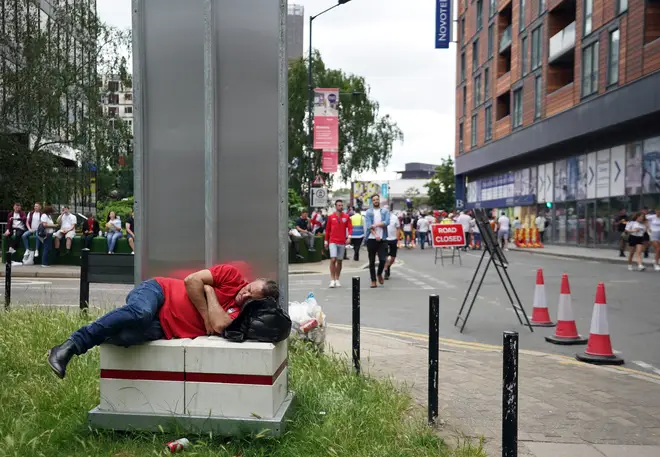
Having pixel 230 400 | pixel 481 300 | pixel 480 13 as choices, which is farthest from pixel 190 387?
pixel 480 13

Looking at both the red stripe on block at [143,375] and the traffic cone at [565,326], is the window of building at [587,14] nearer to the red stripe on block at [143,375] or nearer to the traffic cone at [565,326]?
the traffic cone at [565,326]

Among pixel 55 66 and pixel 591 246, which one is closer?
pixel 55 66

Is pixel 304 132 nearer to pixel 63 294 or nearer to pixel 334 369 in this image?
pixel 63 294

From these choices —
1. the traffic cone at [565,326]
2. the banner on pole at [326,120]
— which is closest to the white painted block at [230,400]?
the traffic cone at [565,326]

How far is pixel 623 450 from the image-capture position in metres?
4.42

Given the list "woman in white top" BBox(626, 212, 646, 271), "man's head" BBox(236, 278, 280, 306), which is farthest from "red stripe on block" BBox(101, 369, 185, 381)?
"woman in white top" BBox(626, 212, 646, 271)

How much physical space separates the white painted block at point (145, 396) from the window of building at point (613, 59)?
27133 millimetres

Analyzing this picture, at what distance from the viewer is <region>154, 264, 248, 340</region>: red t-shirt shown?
4.43m

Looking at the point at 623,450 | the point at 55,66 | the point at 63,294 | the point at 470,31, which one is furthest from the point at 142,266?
the point at 470,31

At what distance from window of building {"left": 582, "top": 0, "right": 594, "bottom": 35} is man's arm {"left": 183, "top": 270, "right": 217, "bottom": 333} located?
30.1 meters

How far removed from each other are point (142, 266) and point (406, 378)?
2773 mm

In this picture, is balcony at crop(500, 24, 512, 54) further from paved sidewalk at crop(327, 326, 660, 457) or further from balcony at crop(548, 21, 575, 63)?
paved sidewalk at crop(327, 326, 660, 457)

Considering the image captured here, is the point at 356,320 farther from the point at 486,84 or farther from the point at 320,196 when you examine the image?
the point at 486,84

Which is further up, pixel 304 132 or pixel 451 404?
pixel 304 132
